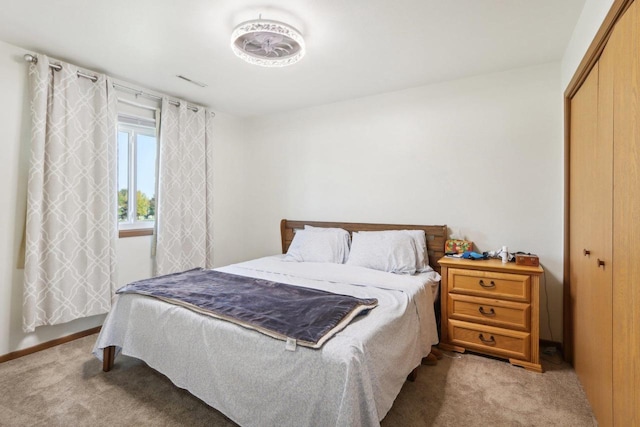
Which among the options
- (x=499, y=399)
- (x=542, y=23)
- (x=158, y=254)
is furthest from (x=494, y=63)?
(x=158, y=254)

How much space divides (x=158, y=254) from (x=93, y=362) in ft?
3.74

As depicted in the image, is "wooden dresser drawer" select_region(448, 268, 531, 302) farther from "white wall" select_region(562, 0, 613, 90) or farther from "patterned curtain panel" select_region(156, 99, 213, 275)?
"patterned curtain panel" select_region(156, 99, 213, 275)

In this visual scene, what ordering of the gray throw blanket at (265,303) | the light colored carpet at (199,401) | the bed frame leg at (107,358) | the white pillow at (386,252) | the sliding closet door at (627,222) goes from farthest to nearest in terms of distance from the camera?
the white pillow at (386,252) → the bed frame leg at (107,358) → the light colored carpet at (199,401) → the gray throw blanket at (265,303) → the sliding closet door at (627,222)

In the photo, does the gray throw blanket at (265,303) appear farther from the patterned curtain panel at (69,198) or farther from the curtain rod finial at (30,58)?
the curtain rod finial at (30,58)

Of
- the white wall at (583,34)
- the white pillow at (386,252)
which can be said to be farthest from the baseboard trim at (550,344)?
the white wall at (583,34)

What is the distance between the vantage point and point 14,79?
7.85 ft

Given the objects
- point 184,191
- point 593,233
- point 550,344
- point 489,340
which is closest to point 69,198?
point 184,191

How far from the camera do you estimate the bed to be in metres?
1.27

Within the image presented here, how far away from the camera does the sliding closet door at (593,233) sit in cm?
150

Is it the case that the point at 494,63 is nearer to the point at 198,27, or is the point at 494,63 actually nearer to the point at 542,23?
the point at 542,23

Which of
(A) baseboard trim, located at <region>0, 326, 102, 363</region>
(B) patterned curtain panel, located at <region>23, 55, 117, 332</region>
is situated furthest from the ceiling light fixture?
(A) baseboard trim, located at <region>0, 326, 102, 363</region>

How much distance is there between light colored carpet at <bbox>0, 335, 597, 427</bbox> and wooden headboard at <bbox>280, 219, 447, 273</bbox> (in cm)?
95

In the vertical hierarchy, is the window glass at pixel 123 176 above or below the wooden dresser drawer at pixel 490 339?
above

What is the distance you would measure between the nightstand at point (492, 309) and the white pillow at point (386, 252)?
32cm
